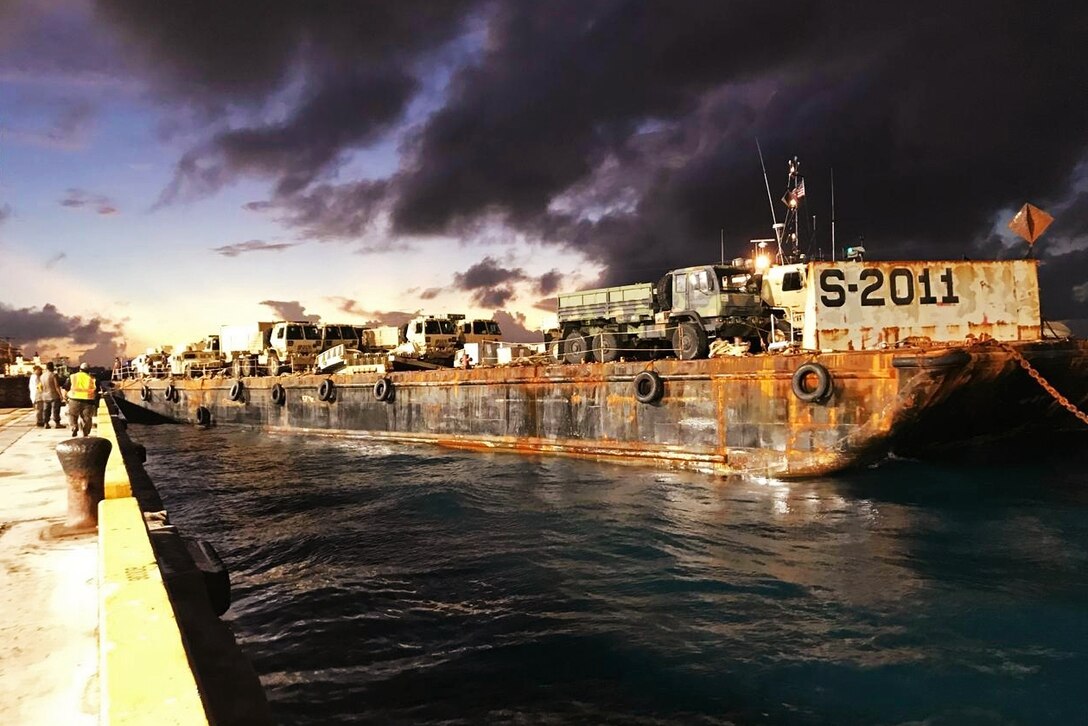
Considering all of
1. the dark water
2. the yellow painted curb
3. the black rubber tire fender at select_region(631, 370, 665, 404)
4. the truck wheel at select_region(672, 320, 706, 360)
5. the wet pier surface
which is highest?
the truck wheel at select_region(672, 320, 706, 360)

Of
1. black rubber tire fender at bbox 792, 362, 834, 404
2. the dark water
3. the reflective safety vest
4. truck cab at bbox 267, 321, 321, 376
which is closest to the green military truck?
black rubber tire fender at bbox 792, 362, 834, 404

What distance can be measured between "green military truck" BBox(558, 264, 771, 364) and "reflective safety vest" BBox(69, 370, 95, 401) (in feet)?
37.8

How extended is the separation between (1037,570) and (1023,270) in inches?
328

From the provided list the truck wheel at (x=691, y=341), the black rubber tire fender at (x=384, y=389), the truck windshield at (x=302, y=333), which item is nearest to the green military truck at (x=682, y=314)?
the truck wheel at (x=691, y=341)

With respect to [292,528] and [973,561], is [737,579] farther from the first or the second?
[292,528]

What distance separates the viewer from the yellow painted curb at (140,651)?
2.46 m

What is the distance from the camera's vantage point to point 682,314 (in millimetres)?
18391

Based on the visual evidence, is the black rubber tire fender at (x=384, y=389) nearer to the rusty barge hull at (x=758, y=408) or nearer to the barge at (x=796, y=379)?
the rusty barge hull at (x=758, y=408)

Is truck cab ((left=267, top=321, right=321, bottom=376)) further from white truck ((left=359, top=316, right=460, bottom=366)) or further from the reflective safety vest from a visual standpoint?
the reflective safety vest

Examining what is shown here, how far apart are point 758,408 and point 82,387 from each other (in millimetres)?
13994

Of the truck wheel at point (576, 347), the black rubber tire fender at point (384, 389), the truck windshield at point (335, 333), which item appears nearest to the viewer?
the truck wheel at point (576, 347)

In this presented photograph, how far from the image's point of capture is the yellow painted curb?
2.46m

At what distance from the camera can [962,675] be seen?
5.49 m

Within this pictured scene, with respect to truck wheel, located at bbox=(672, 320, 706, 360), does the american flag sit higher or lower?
higher
